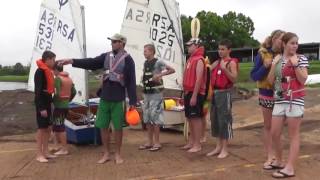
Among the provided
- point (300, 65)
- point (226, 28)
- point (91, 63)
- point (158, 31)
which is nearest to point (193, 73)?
point (91, 63)

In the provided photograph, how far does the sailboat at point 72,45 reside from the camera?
31.9 ft

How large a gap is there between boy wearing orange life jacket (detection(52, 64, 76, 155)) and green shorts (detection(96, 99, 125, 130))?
3.57ft

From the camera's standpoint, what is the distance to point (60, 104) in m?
8.99

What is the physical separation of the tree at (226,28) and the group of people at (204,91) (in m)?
57.3

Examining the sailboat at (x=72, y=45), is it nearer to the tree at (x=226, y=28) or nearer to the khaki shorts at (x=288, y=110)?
the khaki shorts at (x=288, y=110)

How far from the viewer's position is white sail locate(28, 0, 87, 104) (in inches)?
397

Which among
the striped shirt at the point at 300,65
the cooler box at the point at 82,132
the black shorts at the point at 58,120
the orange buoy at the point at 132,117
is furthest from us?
the cooler box at the point at 82,132

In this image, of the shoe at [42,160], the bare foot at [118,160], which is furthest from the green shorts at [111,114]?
the shoe at [42,160]

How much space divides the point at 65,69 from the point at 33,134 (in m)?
2.33

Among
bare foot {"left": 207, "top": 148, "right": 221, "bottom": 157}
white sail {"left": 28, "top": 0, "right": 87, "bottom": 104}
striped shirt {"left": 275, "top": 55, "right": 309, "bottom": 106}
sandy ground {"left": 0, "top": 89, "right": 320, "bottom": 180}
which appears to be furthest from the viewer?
white sail {"left": 28, "top": 0, "right": 87, "bottom": 104}

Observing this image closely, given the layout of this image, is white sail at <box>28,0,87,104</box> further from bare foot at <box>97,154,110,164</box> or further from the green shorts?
bare foot at <box>97,154,110,164</box>

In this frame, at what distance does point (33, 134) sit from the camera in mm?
12086

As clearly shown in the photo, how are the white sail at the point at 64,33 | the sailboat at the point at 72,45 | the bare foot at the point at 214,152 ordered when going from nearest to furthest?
1. the bare foot at the point at 214,152
2. the sailboat at the point at 72,45
3. the white sail at the point at 64,33

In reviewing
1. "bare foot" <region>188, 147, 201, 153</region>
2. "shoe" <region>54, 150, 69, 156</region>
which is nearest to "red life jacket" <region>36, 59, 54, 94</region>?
"shoe" <region>54, 150, 69, 156</region>
